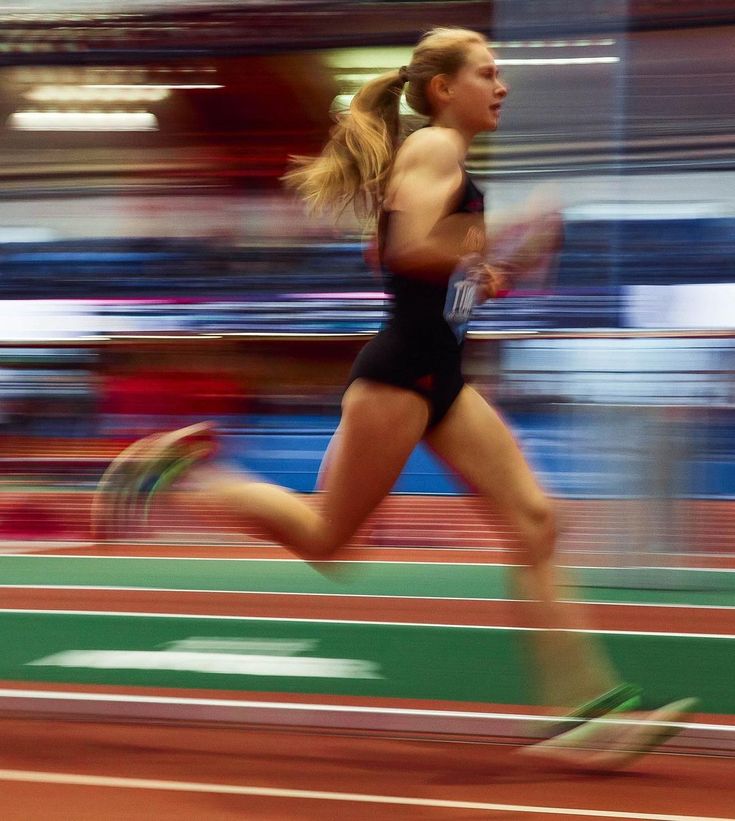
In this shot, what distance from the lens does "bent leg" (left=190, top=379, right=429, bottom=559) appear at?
10.0 feet

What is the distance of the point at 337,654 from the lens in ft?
14.1

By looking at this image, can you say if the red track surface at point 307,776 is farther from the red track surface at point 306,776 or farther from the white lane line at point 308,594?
the white lane line at point 308,594

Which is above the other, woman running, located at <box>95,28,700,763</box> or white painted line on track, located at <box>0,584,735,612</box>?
woman running, located at <box>95,28,700,763</box>

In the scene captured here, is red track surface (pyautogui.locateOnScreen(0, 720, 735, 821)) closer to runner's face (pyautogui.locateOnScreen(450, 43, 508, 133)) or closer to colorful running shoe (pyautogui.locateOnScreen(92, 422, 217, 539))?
colorful running shoe (pyautogui.locateOnScreen(92, 422, 217, 539))

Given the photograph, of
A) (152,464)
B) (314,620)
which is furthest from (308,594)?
(152,464)

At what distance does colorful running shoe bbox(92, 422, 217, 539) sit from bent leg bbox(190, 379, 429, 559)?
0.51 m

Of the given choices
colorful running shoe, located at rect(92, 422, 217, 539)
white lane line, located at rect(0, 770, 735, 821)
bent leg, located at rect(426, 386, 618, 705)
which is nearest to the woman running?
bent leg, located at rect(426, 386, 618, 705)

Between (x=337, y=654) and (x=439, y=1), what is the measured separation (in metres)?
7.13

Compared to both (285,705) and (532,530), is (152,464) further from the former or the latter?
(532,530)

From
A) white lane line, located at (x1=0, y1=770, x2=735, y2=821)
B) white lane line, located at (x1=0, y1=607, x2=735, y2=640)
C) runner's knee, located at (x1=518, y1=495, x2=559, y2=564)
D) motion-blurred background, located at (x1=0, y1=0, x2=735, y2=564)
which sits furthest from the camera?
motion-blurred background, located at (x1=0, y1=0, x2=735, y2=564)

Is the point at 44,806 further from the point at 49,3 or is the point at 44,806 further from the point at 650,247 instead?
the point at 49,3

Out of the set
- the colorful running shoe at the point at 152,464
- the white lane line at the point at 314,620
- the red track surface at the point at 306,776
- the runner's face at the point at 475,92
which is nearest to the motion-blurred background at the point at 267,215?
the white lane line at the point at 314,620

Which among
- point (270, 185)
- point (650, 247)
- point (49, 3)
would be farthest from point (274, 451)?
point (49, 3)

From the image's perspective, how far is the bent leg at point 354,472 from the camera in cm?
305
